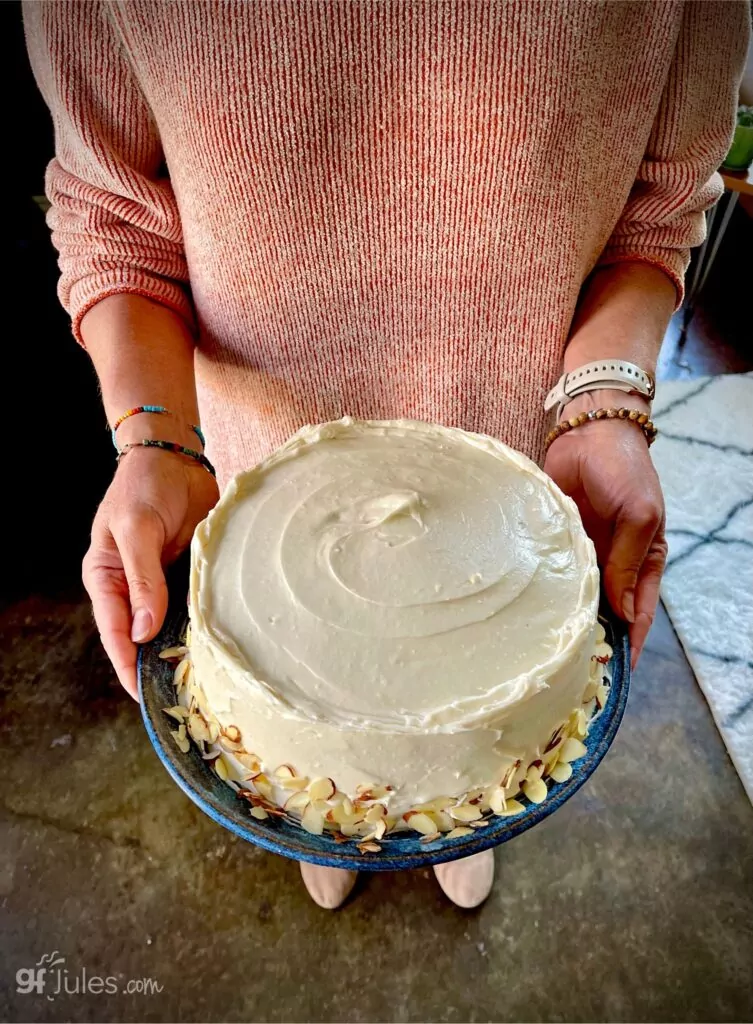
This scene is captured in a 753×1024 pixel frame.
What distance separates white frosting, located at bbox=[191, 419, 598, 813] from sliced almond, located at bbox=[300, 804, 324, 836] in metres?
0.04

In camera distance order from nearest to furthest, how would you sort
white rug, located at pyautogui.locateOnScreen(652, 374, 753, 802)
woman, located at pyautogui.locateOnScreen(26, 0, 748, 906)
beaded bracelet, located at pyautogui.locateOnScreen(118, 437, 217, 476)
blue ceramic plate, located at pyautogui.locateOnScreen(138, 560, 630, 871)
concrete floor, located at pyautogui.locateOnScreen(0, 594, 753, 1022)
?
blue ceramic plate, located at pyautogui.locateOnScreen(138, 560, 630, 871)
woman, located at pyautogui.locateOnScreen(26, 0, 748, 906)
beaded bracelet, located at pyautogui.locateOnScreen(118, 437, 217, 476)
concrete floor, located at pyautogui.locateOnScreen(0, 594, 753, 1022)
white rug, located at pyautogui.locateOnScreen(652, 374, 753, 802)

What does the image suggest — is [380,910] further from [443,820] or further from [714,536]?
[714,536]

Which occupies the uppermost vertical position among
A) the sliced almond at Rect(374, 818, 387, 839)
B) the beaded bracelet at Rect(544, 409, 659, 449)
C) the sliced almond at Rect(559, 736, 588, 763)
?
the beaded bracelet at Rect(544, 409, 659, 449)

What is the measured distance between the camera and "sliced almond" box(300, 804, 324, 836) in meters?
0.83

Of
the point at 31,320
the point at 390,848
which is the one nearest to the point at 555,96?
the point at 390,848

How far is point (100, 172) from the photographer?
1.01 meters

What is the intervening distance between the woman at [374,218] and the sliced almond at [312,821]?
0.29 m

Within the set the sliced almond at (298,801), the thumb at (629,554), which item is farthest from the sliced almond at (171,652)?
the thumb at (629,554)

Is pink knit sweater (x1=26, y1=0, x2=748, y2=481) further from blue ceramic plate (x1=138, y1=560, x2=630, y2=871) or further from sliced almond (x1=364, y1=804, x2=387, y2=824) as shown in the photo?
sliced almond (x1=364, y1=804, x2=387, y2=824)

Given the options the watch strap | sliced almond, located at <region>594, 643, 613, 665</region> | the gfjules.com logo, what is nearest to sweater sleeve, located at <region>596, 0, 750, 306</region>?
the watch strap

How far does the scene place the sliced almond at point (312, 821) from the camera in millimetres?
827

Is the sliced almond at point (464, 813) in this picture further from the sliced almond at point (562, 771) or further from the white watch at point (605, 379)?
the white watch at point (605, 379)

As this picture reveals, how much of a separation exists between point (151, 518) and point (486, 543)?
437 mm

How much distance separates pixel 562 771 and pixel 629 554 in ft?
1.02
